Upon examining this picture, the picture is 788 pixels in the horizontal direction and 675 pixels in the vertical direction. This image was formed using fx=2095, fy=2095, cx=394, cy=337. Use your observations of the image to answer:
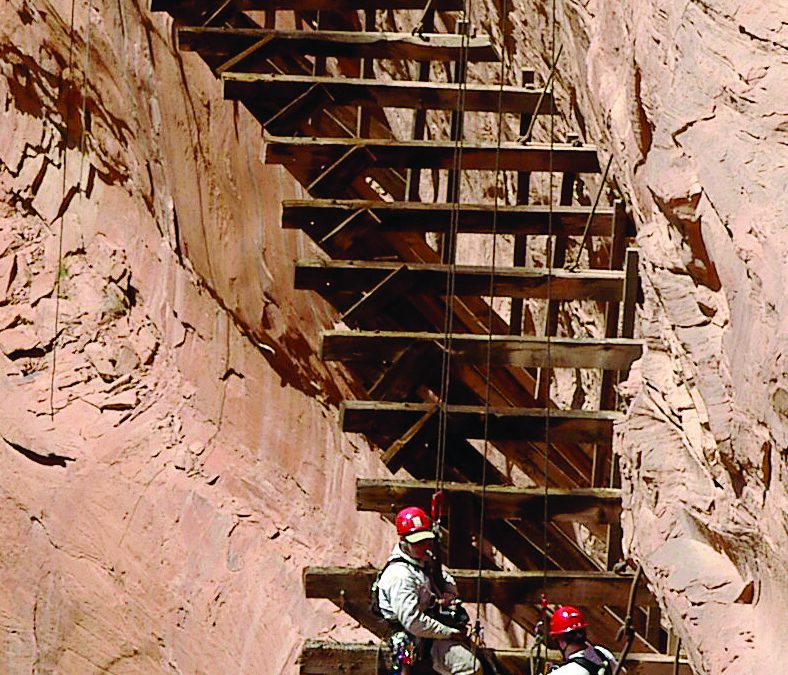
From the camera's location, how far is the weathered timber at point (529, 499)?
9.92 m

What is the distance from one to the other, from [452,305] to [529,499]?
1095 mm

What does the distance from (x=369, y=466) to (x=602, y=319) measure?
3045 millimetres

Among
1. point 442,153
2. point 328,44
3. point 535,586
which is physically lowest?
point 535,586

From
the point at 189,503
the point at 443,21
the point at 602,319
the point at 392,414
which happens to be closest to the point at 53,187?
the point at 189,503

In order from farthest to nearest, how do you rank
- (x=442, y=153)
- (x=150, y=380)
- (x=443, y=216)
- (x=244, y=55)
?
(x=150, y=380) → (x=244, y=55) → (x=442, y=153) → (x=443, y=216)

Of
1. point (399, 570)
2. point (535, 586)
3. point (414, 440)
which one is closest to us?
point (535, 586)

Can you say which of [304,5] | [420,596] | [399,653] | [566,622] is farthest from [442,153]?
[566,622]

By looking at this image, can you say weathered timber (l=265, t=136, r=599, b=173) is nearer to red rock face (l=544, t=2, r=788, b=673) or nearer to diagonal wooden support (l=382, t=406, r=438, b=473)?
diagonal wooden support (l=382, t=406, r=438, b=473)

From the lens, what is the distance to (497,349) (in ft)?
33.1

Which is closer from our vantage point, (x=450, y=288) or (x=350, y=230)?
(x=450, y=288)

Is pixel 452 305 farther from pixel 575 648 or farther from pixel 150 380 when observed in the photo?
pixel 150 380

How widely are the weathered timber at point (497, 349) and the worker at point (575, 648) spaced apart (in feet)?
4.32

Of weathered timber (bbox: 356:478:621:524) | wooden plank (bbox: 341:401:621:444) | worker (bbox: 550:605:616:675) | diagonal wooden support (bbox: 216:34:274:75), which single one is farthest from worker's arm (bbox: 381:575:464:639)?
diagonal wooden support (bbox: 216:34:274:75)

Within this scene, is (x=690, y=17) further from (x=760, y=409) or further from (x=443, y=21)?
(x=443, y=21)
